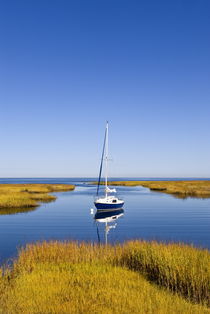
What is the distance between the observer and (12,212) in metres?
46.7

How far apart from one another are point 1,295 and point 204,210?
143 feet

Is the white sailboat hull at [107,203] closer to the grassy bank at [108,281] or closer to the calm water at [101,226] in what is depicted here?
the calm water at [101,226]

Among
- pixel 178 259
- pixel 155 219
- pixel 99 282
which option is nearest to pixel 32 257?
pixel 99 282

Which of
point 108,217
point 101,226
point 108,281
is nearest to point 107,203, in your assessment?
point 108,217

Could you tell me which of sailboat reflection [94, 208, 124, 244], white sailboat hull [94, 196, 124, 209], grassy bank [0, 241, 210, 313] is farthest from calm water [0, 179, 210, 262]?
grassy bank [0, 241, 210, 313]

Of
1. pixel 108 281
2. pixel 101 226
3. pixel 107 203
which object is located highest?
pixel 107 203

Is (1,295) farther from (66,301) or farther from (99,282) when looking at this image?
(99,282)

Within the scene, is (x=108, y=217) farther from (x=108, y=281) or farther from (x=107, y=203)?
(x=108, y=281)

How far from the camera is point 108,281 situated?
1350 centimetres

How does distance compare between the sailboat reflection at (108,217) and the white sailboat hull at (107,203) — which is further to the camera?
the white sailboat hull at (107,203)

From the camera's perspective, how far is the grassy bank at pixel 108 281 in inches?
425

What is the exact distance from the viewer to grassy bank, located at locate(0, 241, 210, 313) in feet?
35.4

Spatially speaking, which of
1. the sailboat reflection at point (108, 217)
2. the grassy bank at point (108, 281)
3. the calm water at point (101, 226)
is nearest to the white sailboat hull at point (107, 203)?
the sailboat reflection at point (108, 217)

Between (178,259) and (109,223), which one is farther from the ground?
(178,259)
